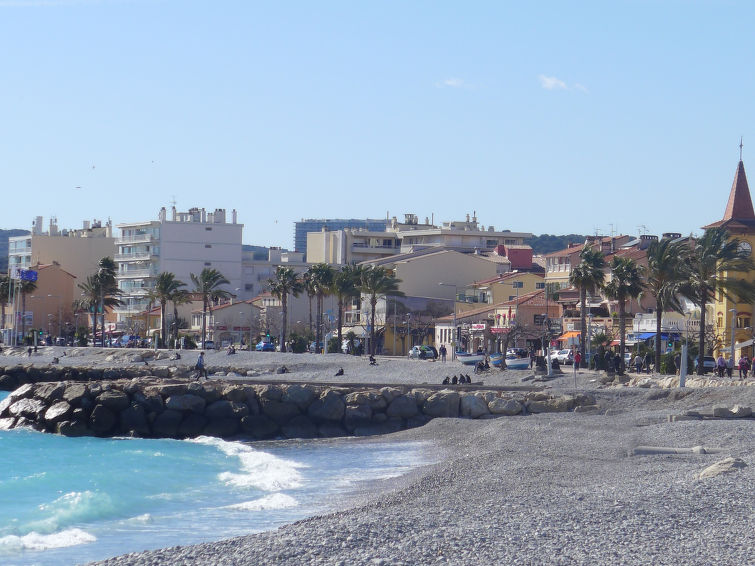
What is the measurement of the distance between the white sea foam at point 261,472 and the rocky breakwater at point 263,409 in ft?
10.2

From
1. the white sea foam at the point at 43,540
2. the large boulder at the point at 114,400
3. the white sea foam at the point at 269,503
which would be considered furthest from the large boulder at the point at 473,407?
the white sea foam at the point at 43,540

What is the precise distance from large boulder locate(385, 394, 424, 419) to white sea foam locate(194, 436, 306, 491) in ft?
20.0

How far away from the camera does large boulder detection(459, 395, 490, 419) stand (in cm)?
3744

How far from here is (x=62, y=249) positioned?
133 metres

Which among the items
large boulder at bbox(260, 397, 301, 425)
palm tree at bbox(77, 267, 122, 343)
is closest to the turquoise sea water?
large boulder at bbox(260, 397, 301, 425)

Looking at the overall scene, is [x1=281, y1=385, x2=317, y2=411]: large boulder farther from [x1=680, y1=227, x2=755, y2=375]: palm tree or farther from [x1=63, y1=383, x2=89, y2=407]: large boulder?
[x1=680, y1=227, x2=755, y2=375]: palm tree

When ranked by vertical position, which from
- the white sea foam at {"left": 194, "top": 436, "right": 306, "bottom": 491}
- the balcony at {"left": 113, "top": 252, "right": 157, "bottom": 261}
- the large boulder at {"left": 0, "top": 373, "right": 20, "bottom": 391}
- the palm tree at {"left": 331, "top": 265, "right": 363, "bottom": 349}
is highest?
the balcony at {"left": 113, "top": 252, "right": 157, "bottom": 261}

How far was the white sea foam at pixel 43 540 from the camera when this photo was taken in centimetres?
1861

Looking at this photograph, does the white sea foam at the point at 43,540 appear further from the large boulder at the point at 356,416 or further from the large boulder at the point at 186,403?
the large boulder at the point at 186,403

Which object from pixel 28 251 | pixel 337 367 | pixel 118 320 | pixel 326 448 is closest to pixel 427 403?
pixel 326 448

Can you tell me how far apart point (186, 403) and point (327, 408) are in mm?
5496

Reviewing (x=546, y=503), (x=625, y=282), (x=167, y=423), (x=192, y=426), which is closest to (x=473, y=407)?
(x=192, y=426)

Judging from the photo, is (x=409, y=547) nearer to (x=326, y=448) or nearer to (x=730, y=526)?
(x=730, y=526)

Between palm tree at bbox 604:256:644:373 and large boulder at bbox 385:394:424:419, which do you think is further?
palm tree at bbox 604:256:644:373
